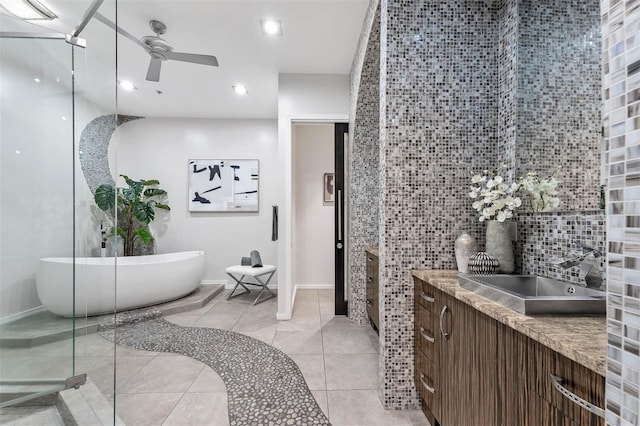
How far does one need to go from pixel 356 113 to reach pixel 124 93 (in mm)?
3305

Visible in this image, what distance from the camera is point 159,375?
2146 millimetres

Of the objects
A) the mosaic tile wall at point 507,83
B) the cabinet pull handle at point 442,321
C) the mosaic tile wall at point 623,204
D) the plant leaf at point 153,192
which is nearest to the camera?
the mosaic tile wall at point 623,204

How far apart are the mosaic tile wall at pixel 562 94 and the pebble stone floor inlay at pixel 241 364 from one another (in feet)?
6.09

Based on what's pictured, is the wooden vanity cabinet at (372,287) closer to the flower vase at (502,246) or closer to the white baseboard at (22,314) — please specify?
the flower vase at (502,246)

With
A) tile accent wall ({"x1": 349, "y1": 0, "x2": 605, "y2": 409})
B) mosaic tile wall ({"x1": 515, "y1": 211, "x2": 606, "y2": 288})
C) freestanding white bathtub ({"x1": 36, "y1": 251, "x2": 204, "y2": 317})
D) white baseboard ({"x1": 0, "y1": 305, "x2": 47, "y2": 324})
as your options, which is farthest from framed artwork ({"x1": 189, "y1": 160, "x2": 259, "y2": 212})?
mosaic tile wall ({"x1": 515, "y1": 211, "x2": 606, "y2": 288})

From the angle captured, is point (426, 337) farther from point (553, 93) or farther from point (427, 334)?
point (553, 93)

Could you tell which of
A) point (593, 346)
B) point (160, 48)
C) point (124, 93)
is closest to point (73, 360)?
point (160, 48)

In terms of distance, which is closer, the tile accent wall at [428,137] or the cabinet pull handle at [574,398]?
the cabinet pull handle at [574,398]

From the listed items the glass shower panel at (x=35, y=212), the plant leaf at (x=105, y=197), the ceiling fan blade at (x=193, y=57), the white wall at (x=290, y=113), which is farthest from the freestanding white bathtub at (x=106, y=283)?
the ceiling fan blade at (x=193, y=57)

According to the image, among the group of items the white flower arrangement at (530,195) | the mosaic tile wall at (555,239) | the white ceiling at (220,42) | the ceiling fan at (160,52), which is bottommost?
the mosaic tile wall at (555,239)

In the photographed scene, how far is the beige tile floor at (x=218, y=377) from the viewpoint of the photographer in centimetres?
171

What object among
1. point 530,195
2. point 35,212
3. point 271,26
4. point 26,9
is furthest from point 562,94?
point 26,9

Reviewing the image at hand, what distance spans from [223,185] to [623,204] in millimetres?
4847

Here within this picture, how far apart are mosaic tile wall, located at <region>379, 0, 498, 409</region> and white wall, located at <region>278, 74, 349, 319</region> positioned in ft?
5.29
